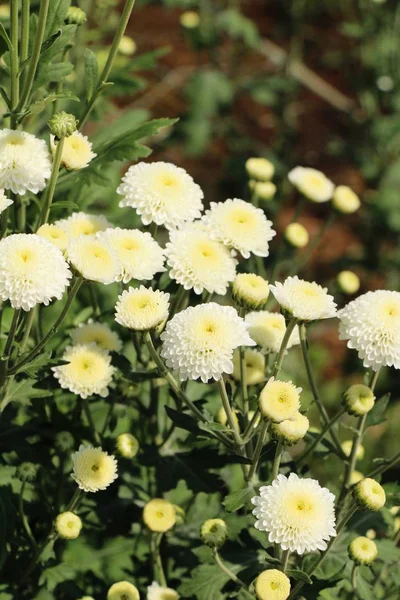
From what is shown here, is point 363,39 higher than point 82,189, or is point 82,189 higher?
point 82,189

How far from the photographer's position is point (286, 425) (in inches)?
54.3

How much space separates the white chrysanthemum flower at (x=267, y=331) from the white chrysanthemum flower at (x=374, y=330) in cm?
15

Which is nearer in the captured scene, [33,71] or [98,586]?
[33,71]

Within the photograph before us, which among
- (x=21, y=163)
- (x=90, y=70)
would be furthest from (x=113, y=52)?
(x=21, y=163)

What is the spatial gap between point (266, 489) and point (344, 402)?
0.25 m

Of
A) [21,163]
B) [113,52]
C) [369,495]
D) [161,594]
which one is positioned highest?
[113,52]

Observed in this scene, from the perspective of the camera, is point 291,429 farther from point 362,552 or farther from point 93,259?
point 93,259

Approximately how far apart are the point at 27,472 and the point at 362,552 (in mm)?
588

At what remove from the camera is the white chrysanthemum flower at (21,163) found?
150cm

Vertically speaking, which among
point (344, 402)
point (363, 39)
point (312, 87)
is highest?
point (344, 402)

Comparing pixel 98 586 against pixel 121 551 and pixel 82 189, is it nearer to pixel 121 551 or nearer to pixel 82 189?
pixel 121 551

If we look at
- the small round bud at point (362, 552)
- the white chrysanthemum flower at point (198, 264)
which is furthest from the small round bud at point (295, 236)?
the small round bud at point (362, 552)

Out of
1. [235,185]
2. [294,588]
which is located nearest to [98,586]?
[294,588]

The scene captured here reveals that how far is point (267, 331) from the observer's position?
165cm
